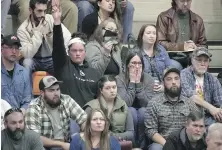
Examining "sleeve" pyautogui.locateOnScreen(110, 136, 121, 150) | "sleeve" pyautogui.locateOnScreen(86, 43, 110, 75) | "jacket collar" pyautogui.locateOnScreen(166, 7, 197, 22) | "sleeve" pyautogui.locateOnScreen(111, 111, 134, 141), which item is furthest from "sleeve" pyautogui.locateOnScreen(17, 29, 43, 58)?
"jacket collar" pyautogui.locateOnScreen(166, 7, 197, 22)

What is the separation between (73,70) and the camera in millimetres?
9898

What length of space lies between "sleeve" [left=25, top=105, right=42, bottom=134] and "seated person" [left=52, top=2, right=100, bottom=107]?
2.72ft

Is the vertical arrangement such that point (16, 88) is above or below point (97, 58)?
below

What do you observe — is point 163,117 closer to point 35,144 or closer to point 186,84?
point 186,84

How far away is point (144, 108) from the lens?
9867 mm

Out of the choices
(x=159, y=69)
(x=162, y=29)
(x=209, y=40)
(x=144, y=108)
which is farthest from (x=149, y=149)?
(x=209, y=40)

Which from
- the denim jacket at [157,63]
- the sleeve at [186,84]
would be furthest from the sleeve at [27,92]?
the sleeve at [186,84]

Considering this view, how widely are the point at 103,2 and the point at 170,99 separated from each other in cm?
219

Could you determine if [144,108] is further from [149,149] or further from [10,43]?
[10,43]

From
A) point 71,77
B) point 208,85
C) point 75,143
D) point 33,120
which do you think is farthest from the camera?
point 208,85

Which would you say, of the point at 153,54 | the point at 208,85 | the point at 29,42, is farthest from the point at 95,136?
the point at 153,54

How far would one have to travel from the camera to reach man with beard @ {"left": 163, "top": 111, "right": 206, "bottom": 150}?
29.2ft

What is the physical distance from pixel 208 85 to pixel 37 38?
7.45 ft

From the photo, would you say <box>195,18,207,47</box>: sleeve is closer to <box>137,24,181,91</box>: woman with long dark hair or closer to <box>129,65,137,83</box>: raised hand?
<box>137,24,181,91</box>: woman with long dark hair
